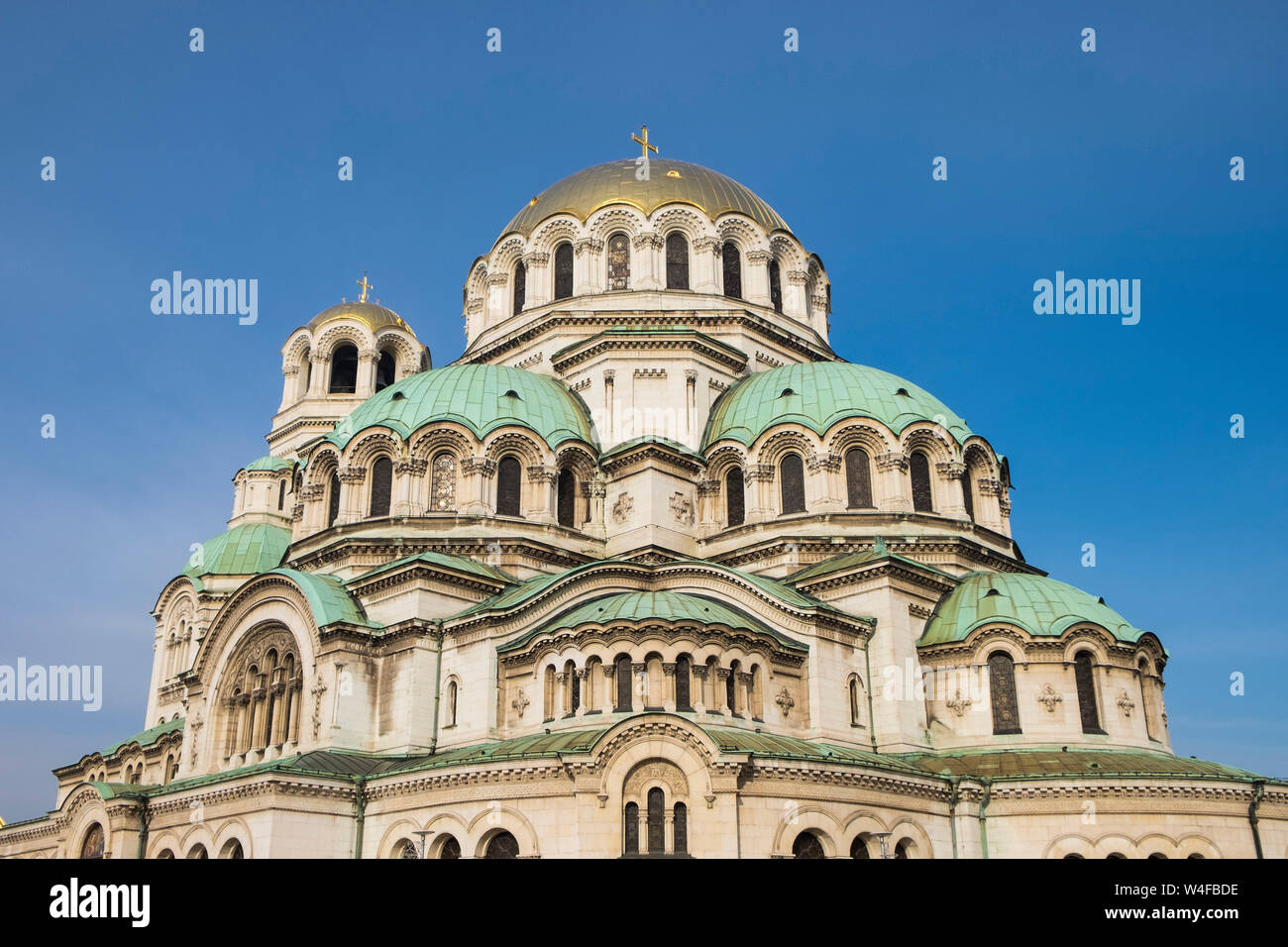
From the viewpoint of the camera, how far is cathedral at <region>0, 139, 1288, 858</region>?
2675 cm

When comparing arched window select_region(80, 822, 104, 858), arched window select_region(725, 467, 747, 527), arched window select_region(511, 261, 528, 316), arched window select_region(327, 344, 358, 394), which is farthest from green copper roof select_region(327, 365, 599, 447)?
arched window select_region(327, 344, 358, 394)

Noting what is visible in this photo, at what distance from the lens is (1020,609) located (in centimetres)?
3167

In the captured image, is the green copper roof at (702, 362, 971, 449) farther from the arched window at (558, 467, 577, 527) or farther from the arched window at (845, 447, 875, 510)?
the arched window at (558, 467, 577, 527)

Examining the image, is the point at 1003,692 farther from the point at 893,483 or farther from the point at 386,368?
the point at 386,368

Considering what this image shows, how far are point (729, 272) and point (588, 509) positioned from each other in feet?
37.6

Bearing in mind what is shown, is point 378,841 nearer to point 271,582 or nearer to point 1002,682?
point 271,582

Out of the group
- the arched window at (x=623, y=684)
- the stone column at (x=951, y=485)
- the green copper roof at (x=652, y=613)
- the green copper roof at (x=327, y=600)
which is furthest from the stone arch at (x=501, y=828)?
the stone column at (x=951, y=485)

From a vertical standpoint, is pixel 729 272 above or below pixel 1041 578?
above

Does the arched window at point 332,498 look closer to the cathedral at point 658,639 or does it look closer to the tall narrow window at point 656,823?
the cathedral at point 658,639
